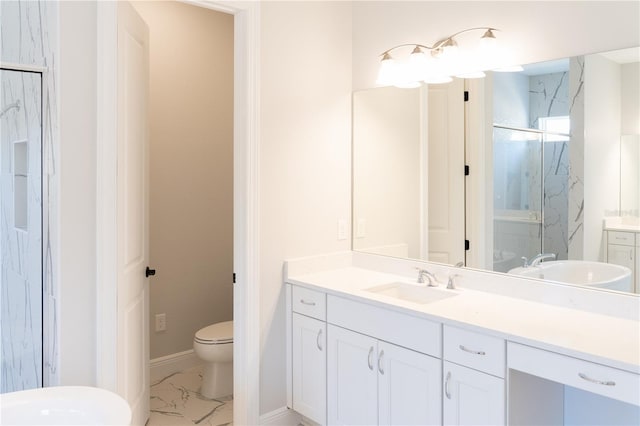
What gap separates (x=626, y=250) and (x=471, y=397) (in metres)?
0.84

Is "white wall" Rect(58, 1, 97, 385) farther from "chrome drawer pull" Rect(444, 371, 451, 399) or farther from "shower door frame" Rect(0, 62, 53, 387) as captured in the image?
"chrome drawer pull" Rect(444, 371, 451, 399)

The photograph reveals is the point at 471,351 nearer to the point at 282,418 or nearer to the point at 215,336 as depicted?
the point at 282,418

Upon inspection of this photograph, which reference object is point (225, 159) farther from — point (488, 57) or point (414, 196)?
point (488, 57)

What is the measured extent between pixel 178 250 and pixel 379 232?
1565 mm

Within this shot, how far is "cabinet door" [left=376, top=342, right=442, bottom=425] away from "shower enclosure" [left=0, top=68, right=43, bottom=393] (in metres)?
1.45

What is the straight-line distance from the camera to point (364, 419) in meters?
2.21

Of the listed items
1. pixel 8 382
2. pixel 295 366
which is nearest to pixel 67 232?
pixel 8 382

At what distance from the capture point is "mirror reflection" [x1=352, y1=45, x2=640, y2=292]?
191 centimetres

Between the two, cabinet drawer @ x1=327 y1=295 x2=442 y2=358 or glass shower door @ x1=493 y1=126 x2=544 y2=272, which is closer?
cabinet drawer @ x1=327 y1=295 x2=442 y2=358

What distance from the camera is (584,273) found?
1990 mm

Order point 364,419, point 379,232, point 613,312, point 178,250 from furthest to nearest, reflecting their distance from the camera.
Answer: point 178,250 → point 379,232 → point 364,419 → point 613,312

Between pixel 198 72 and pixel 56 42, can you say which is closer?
pixel 56 42

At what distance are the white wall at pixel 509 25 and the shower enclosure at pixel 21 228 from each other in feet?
5.75

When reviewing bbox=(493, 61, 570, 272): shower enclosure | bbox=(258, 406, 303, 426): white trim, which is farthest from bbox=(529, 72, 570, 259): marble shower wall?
bbox=(258, 406, 303, 426): white trim
